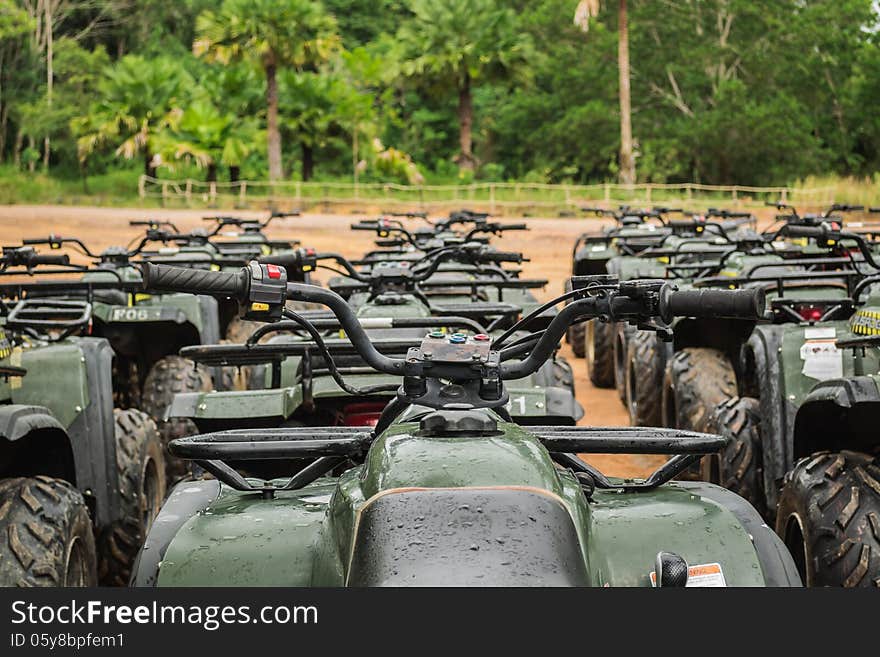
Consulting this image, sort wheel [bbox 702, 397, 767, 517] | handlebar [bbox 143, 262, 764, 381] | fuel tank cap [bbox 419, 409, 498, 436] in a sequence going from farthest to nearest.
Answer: wheel [bbox 702, 397, 767, 517], handlebar [bbox 143, 262, 764, 381], fuel tank cap [bbox 419, 409, 498, 436]

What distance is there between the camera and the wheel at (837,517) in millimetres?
3684

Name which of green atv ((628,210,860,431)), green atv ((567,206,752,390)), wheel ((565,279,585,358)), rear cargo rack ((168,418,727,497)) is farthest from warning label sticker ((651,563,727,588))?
wheel ((565,279,585,358))

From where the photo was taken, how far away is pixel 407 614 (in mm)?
1951

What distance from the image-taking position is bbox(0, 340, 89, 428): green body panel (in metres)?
5.14

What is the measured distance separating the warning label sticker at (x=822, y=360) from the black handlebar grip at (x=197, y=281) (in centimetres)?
338

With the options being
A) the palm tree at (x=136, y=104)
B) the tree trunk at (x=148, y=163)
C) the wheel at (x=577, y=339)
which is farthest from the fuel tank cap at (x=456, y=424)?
the tree trunk at (x=148, y=163)

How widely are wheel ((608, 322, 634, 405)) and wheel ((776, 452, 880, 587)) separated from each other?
591 cm

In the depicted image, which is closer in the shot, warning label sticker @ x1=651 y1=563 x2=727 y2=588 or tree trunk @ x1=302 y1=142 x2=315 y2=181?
warning label sticker @ x1=651 y1=563 x2=727 y2=588

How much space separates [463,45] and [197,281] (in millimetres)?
36613

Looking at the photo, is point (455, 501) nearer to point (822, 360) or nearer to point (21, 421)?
point (21, 421)

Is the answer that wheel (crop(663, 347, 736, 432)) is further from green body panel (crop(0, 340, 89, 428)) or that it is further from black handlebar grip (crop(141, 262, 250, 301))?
black handlebar grip (crop(141, 262, 250, 301))

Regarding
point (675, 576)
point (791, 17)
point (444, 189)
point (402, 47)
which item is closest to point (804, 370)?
point (675, 576)

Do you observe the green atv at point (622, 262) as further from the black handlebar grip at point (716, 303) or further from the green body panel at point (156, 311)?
the black handlebar grip at point (716, 303)
